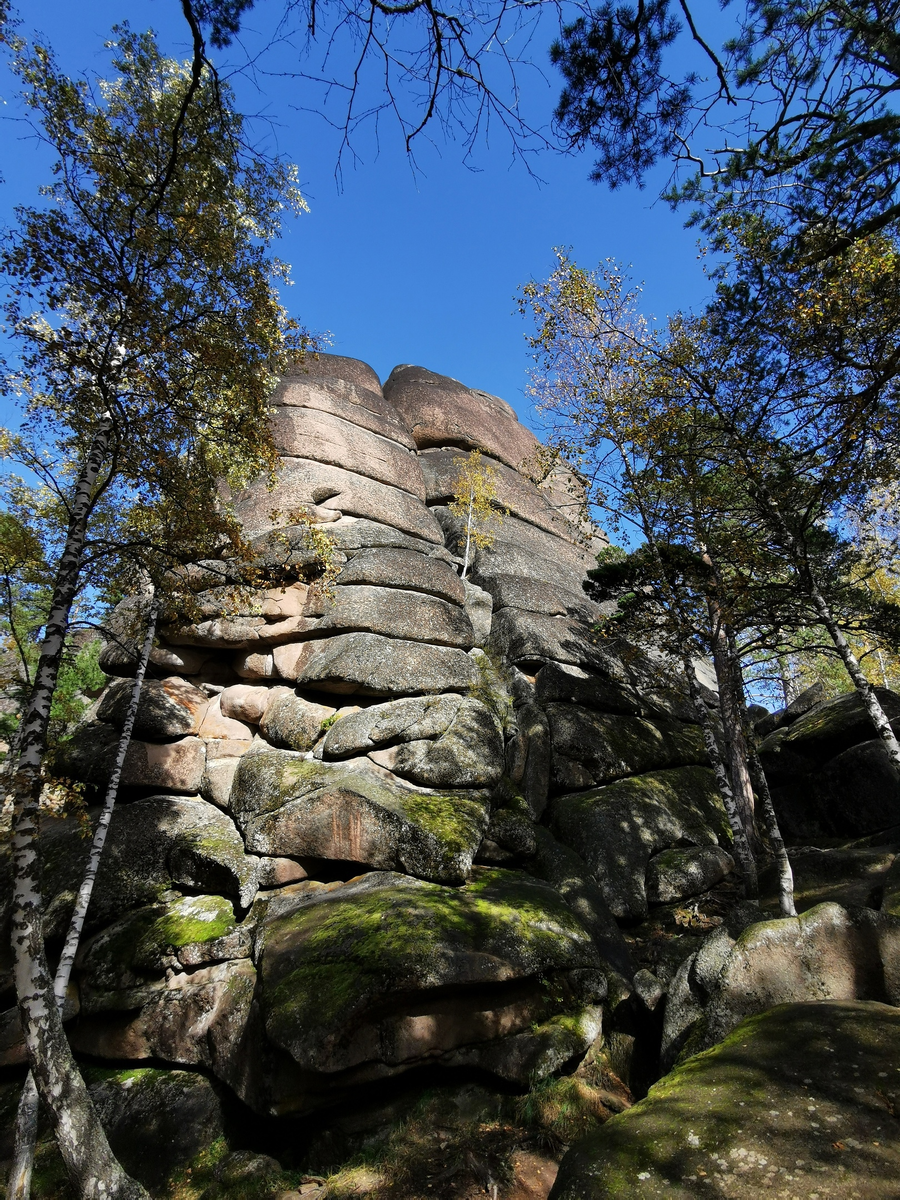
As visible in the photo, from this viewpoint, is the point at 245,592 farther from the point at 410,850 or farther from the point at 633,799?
the point at 633,799

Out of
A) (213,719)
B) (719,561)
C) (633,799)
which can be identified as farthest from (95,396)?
(633,799)

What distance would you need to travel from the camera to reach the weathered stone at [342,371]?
23.5 metres

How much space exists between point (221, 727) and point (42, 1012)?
8112 mm

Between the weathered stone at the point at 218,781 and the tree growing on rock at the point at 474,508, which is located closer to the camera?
the weathered stone at the point at 218,781

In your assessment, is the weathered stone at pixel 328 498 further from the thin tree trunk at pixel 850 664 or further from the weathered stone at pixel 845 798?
the weathered stone at pixel 845 798

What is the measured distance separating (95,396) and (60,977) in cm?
836

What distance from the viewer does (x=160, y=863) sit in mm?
11016

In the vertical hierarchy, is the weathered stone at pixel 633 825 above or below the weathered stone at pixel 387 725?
below

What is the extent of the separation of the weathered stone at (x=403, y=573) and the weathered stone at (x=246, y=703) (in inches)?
134

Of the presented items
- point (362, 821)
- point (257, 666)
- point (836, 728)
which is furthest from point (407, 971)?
point (836, 728)

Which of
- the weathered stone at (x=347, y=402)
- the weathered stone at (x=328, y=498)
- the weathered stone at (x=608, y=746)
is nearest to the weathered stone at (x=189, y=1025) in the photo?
the weathered stone at (x=608, y=746)

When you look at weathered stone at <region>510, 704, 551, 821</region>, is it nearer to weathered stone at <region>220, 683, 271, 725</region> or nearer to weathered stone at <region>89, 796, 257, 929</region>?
weathered stone at <region>89, 796, 257, 929</region>

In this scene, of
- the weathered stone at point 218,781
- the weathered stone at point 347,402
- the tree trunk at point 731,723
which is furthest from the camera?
the weathered stone at point 347,402

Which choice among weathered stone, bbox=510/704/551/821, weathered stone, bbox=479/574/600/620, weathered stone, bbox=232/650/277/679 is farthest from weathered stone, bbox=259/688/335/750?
weathered stone, bbox=479/574/600/620
